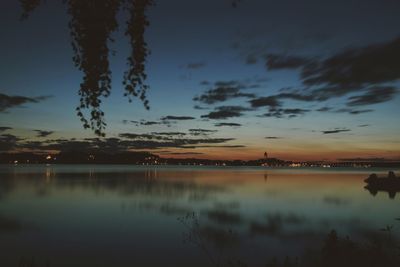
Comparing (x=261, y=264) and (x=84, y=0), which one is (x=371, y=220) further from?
(x=84, y=0)

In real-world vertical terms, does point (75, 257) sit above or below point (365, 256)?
below

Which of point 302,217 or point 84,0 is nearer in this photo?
point 84,0

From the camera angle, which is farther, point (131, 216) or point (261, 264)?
point (131, 216)

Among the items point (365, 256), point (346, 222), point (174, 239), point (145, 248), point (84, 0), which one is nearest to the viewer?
point (84, 0)

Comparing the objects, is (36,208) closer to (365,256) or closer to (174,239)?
(174,239)

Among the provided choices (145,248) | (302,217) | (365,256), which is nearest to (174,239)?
(145,248)

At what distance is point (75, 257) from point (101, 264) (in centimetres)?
179

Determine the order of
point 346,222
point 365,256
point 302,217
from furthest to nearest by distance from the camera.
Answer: point 302,217 < point 346,222 < point 365,256

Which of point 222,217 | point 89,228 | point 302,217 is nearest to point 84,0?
point 89,228

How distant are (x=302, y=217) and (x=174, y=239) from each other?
16.0 m

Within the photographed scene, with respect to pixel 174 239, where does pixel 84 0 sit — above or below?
above

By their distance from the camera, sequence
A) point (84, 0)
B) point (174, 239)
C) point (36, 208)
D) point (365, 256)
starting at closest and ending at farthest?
point (84, 0), point (365, 256), point (174, 239), point (36, 208)

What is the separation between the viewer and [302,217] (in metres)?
35.1

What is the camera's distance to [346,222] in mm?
32188
